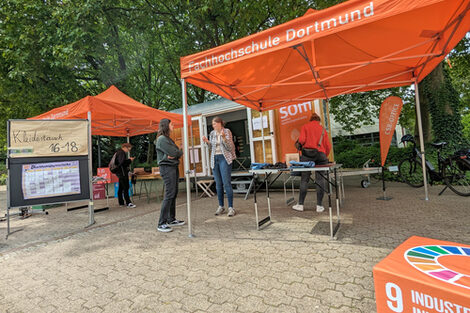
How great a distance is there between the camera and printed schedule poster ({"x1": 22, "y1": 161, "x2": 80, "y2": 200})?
4.10 metres

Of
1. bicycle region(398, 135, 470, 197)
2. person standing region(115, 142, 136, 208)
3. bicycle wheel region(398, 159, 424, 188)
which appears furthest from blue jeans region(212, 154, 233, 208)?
Result: bicycle wheel region(398, 159, 424, 188)

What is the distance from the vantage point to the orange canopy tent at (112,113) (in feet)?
16.4

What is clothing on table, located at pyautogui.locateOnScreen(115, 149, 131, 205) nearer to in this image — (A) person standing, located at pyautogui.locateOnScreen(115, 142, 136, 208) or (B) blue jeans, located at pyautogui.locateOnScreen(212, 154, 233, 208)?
(A) person standing, located at pyautogui.locateOnScreen(115, 142, 136, 208)

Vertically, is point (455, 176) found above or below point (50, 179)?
below

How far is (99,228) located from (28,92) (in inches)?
291

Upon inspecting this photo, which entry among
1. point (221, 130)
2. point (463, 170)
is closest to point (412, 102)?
point (463, 170)

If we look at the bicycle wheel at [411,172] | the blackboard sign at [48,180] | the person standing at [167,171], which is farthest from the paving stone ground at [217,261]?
the bicycle wheel at [411,172]

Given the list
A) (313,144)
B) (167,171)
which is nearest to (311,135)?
(313,144)

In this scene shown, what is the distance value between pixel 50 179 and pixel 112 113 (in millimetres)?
1774

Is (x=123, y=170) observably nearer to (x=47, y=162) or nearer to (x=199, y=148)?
(x=47, y=162)

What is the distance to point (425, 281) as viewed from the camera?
3.26 ft

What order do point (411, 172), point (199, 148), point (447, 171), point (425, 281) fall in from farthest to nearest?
point (199, 148) → point (411, 172) → point (447, 171) → point (425, 281)

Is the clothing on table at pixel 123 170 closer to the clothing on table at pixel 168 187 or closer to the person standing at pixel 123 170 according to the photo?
the person standing at pixel 123 170

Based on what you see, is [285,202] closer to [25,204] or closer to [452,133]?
[25,204]
